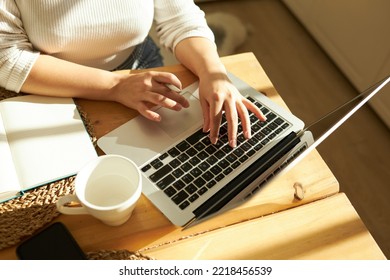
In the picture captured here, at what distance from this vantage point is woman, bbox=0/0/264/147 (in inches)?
31.6

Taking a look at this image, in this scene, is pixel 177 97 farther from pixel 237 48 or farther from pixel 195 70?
pixel 237 48

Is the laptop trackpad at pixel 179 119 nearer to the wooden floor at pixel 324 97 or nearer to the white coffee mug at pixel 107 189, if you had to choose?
the white coffee mug at pixel 107 189

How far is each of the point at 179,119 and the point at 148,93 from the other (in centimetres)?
9

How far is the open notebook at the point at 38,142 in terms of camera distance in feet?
2.27

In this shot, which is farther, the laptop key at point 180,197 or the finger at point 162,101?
the finger at point 162,101

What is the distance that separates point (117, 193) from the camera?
647 millimetres

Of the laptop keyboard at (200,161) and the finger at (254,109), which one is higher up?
the finger at (254,109)

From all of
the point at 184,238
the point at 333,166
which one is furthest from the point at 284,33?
the point at 184,238

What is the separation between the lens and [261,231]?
69 cm

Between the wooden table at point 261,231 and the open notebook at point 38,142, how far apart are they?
96 millimetres

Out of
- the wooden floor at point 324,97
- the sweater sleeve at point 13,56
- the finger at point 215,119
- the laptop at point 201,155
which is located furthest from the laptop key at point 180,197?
the wooden floor at point 324,97

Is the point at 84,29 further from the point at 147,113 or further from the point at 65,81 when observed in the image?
the point at 147,113

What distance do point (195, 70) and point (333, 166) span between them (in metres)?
1.02

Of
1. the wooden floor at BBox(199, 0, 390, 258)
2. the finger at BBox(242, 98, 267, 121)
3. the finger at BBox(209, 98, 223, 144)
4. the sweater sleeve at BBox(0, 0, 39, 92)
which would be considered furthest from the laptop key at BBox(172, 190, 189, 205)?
the wooden floor at BBox(199, 0, 390, 258)
